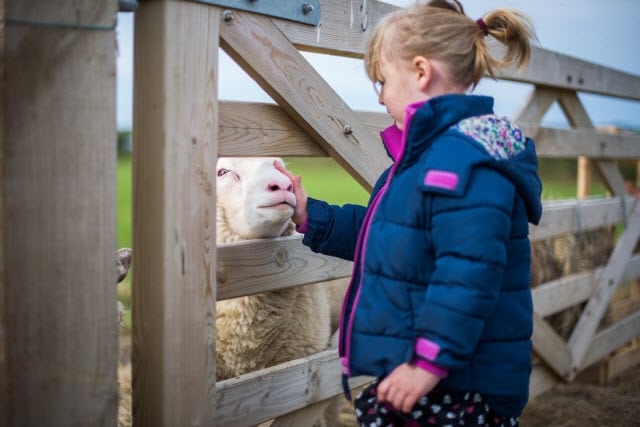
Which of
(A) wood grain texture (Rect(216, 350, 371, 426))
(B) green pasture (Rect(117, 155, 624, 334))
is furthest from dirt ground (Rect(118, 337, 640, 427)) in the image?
(B) green pasture (Rect(117, 155, 624, 334))

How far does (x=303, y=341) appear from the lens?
266cm

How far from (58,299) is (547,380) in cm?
336

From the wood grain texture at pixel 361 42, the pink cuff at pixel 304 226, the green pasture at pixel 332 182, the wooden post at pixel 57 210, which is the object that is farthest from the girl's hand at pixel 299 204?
the green pasture at pixel 332 182

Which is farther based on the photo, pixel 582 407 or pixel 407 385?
pixel 582 407

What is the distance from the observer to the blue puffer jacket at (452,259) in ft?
4.31

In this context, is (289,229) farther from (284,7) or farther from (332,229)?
(284,7)

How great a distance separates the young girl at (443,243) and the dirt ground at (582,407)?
2215 mm

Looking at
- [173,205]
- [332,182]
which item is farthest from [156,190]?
[332,182]

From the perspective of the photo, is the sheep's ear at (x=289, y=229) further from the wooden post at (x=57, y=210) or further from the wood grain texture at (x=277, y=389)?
the wooden post at (x=57, y=210)

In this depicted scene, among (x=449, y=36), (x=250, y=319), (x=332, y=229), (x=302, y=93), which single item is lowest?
(x=250, y=319)

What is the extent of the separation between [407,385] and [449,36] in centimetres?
89

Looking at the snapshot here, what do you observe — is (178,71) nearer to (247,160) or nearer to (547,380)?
(247,160)

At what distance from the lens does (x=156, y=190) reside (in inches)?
61.0

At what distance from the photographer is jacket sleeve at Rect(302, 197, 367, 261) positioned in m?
1.93
